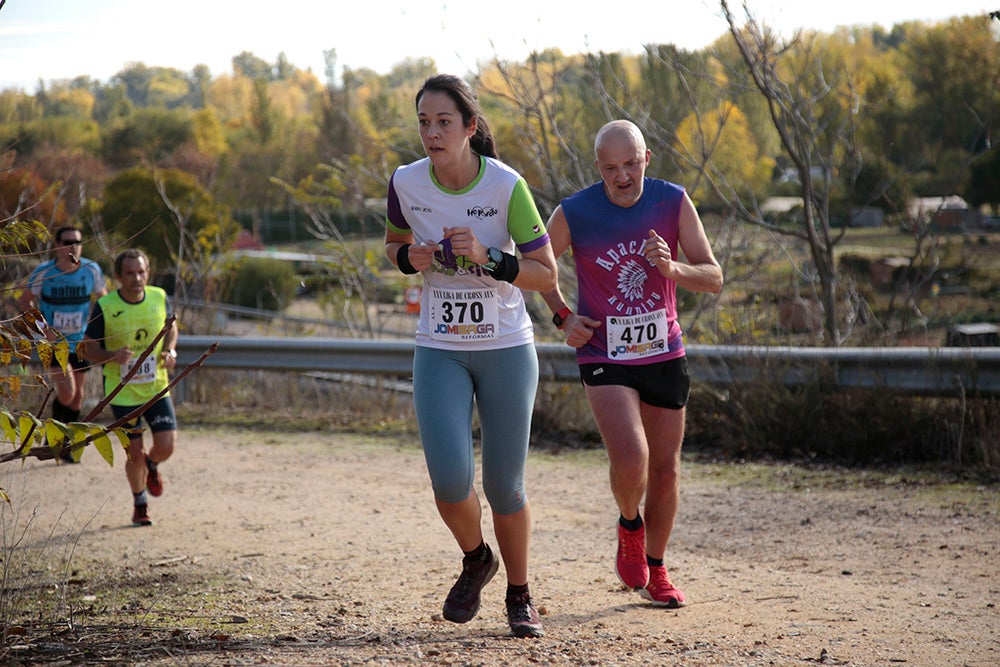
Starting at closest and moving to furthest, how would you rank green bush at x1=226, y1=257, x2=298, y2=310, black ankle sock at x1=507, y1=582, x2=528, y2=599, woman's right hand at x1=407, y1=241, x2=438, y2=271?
1. woman's right hand at x1=407, y1=241, x2=438, y2=271
2. black ankle sock at x1=507, y1=582, x2=528, y2=599
3. green bush at x1=226, y1=257, x2=298, y2=310

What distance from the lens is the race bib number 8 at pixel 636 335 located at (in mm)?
5008

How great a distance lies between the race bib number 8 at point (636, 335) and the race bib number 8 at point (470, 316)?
30.5 inches

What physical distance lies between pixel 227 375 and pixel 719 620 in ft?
28.1

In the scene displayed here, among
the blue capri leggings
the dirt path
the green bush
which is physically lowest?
the green bush

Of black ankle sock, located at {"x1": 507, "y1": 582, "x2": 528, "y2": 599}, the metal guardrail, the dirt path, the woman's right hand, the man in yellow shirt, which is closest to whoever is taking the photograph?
the woman's right hand

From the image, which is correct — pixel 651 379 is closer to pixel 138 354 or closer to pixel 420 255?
pixel 420 255

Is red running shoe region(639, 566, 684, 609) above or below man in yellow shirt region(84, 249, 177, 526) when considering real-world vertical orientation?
below

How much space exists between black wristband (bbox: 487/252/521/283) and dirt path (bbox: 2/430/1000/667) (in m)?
1.37

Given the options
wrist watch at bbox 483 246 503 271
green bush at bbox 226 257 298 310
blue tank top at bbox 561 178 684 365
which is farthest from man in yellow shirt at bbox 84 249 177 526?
green bush at bbox 226 257 298 310

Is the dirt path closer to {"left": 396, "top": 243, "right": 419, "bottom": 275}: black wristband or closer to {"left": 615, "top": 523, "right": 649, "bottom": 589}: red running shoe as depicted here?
{"left": 615, "top": 523, "right": 649, "bottom": 589}: red running shoe

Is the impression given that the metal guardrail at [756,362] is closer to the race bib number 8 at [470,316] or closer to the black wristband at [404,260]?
the race bib number 8 at [470,316]

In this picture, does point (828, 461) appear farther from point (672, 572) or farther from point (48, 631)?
point (48, 631)

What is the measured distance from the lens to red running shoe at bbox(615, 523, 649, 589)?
16.6ft

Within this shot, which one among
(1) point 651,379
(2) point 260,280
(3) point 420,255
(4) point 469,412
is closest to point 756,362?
(1) point 651,379
